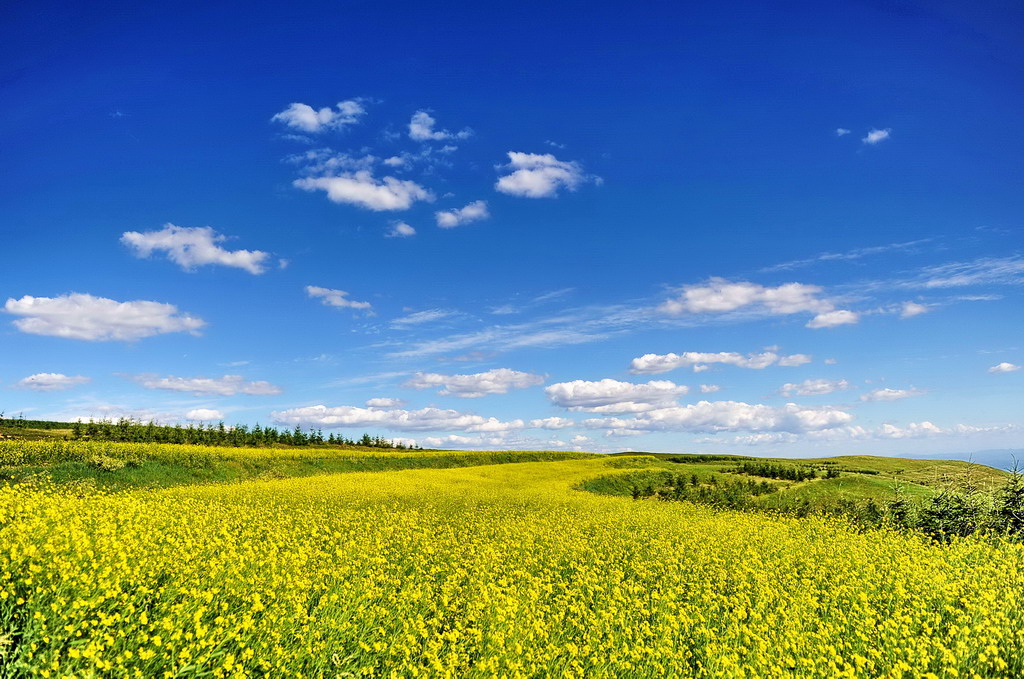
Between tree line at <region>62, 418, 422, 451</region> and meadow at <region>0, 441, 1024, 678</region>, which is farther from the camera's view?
tree line at <region>62, 418, 422, 451</region>

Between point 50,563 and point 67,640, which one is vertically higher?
point 50,563

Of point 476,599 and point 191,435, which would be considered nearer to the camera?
point 476,599

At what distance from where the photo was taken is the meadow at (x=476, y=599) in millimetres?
5621

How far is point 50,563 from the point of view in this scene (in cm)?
601

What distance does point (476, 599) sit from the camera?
8156 mm

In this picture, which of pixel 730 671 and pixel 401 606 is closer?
pixel 730 671

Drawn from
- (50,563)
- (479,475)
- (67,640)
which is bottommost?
(479,475)

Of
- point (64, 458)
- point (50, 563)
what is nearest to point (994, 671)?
point (50, 563)

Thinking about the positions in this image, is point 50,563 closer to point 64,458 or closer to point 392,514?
point 392,514

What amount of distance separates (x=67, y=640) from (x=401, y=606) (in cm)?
370

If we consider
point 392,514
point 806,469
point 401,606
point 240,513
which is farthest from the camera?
point 806,469

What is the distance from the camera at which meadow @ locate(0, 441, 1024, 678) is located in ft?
18.4

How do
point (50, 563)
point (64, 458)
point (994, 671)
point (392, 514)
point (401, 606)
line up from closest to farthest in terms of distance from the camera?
point (50, 563) → point (994, 671) → point (401, 606) → point (392, 514) → point (64, 458)

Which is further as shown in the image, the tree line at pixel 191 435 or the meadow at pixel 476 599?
the tree line at pixel 191 435
